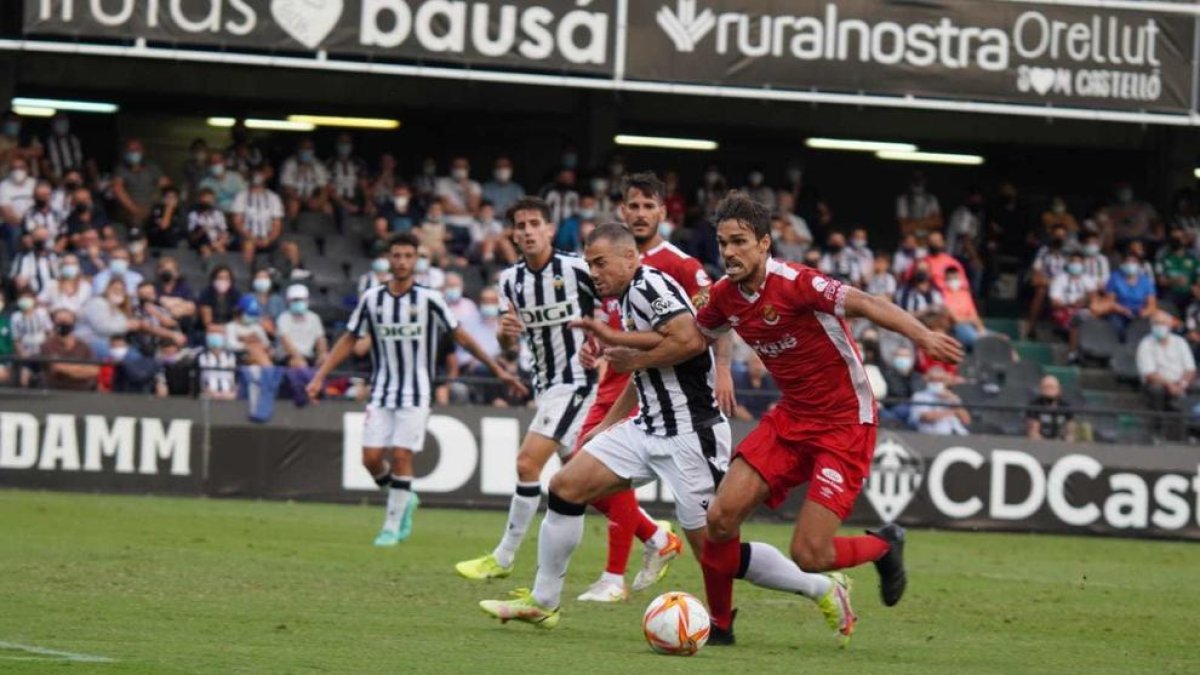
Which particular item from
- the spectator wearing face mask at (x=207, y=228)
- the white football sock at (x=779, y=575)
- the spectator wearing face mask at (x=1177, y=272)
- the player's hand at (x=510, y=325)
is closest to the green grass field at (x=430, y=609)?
→ the white football sock at (x=779, y=575)

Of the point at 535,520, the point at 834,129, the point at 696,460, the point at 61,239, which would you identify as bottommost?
the point at 535,520

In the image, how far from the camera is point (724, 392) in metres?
11.2

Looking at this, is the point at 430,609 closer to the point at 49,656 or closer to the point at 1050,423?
the point at 49,656

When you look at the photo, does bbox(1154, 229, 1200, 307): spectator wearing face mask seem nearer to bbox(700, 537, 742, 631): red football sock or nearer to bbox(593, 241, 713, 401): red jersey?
bbox(593, 241, 713, 401): red jersey

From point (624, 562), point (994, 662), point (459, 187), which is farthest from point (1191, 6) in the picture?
point (994, 662)

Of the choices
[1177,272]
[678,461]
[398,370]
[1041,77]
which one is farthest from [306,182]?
[678,461]

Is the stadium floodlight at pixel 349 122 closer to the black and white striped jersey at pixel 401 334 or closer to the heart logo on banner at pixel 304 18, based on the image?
the heart logo on banner at pixel 304 18

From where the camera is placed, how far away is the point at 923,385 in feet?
72.6

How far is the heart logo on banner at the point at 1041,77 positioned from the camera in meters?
24.4

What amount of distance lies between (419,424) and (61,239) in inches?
317

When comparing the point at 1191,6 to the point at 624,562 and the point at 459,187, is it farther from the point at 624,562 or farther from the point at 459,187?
the point at 624,562

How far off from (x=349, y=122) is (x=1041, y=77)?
985 centimetres

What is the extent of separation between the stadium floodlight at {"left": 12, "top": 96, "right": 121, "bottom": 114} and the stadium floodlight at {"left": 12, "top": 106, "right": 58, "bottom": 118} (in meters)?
0.04

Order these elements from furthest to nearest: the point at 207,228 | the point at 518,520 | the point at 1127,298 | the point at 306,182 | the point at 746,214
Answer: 1. the point at 1127,298
2. the point at 306,182
3. the point at 207,228
4. the point at 518,520
5. the point at 746,214
